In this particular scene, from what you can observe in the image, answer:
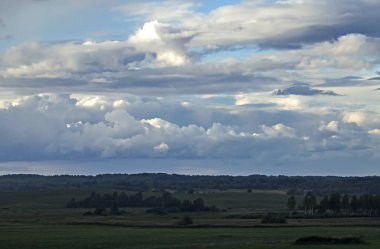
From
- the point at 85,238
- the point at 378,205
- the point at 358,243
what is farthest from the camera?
the point at 378,205

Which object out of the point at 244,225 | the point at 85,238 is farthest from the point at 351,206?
the point at 85,238

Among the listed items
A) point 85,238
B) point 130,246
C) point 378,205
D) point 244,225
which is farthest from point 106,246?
point 378,205

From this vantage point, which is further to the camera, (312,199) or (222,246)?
(312,199)

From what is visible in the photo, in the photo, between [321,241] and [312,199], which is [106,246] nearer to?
[321,241]

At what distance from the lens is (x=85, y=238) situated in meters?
92.9

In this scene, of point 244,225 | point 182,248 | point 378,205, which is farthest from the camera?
point 378,205

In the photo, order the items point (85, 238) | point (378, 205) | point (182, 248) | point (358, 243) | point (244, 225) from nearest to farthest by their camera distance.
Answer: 1. point (182, 248)
2. point (358, 243)
3. point (85, 238)
4. point (244, 225)
5. point (378, 205)

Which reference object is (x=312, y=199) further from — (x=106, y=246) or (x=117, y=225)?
(x=106, y=246)

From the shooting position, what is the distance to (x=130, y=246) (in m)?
78.9

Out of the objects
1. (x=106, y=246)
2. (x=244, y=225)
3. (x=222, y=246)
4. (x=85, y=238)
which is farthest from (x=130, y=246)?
(x=244, y=225)

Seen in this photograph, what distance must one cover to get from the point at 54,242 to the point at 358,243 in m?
30.4

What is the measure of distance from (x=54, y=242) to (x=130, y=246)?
10.0m

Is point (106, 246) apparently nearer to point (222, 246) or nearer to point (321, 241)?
point (222, 246)

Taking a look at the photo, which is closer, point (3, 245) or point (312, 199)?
point (3, 245)
